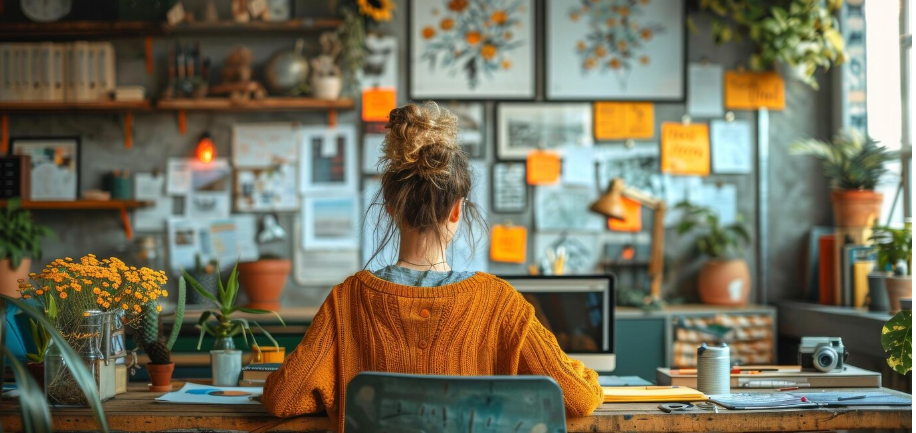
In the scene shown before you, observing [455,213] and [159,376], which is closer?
[455,213]

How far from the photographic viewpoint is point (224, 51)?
4238 mm

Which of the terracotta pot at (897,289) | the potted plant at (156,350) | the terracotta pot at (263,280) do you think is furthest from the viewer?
the terracotta pot at (263,280)

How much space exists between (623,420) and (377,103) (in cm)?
271

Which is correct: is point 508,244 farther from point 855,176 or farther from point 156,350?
point 156,350

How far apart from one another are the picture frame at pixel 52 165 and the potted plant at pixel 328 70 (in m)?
1.21

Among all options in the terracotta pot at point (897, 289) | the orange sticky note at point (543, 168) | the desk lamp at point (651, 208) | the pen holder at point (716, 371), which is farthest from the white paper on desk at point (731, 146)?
the pen holder at point (716, 371)

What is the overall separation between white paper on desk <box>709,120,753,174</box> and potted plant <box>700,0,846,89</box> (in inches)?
12.3

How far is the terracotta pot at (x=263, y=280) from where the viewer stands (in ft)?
13.1

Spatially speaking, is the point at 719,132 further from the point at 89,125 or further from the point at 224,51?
the point at 89,125

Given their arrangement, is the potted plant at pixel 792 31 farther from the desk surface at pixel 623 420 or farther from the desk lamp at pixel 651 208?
the desk surface at pixel 623 420

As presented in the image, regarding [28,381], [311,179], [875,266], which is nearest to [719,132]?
[875,266]

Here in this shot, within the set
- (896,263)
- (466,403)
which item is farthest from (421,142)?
(896,263)

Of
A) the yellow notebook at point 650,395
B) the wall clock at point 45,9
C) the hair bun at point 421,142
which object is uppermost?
the wall clock at point 45,9

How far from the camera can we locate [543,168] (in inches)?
166
